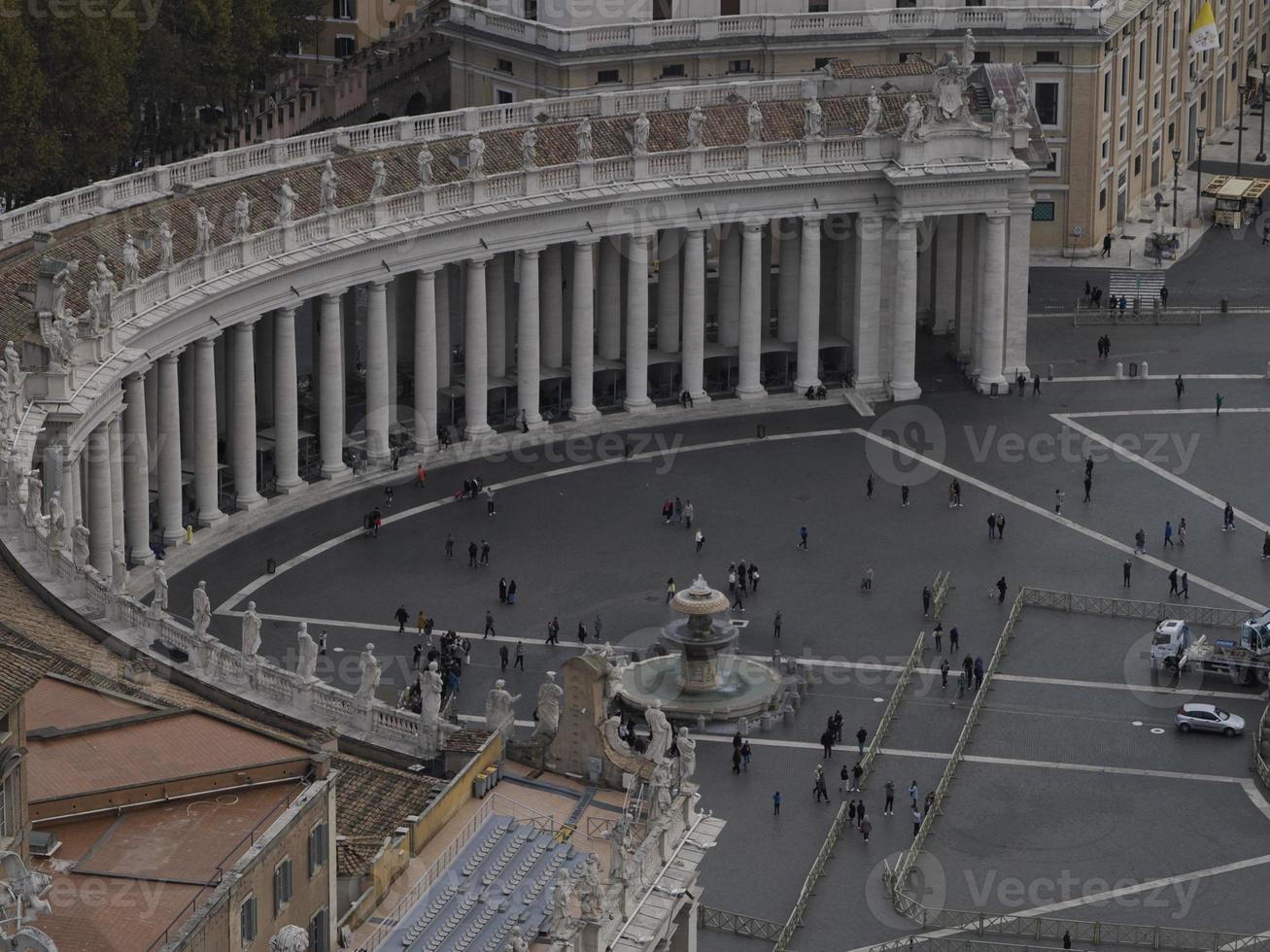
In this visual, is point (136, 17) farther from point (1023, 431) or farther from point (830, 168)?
point (1023, 431)

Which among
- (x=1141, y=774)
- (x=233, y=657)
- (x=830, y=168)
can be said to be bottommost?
(x=1141, y=774)

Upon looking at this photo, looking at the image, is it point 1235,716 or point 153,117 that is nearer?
point 1235,716

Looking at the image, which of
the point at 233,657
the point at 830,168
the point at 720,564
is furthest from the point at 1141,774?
the point at 830,168

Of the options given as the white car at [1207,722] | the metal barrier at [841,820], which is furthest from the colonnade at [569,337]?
the white car at [1207,722]

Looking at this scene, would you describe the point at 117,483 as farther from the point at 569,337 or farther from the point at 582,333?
the point at 569,337

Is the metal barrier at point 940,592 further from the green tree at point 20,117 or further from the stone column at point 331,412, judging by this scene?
the green tree at point 20,117

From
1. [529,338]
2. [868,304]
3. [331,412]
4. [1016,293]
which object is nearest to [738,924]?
[331,412]
